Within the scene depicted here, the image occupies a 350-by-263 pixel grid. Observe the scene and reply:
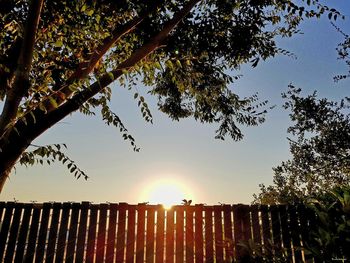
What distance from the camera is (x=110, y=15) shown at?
644 cm

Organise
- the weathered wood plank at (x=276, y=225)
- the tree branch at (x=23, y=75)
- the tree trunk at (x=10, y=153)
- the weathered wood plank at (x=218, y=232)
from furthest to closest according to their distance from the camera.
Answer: the weathered wood plank at (x=276, y=225) < the weathered wood plank at (x=218, y=232) < the tree trunk at (x=10, y=153) < the tree branch at (x=23, y=75)

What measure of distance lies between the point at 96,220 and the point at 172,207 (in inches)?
60.5

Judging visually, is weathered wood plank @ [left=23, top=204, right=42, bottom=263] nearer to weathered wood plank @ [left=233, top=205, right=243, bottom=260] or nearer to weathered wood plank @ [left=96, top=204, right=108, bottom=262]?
weathered wood plank @ [left=96, top=204, right=108, bottom=262]

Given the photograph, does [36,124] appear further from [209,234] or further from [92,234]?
[209,234]

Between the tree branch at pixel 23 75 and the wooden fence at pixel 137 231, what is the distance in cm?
383

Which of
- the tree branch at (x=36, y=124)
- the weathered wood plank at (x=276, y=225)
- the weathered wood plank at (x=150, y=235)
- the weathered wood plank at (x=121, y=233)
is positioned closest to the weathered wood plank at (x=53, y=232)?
the weathered wood plank at (x=121, y=233)

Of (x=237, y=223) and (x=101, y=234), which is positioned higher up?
(x=237, y=223)

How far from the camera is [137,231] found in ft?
20.2

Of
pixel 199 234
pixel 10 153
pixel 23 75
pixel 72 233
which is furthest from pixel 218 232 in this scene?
pixel 23 75

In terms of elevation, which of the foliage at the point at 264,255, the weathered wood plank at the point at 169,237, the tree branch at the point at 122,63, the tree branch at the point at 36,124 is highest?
the tree branch at the point at 122,63

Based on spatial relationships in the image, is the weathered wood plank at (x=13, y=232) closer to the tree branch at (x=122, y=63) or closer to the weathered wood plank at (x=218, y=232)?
the tree branch at (x=122, y=63)

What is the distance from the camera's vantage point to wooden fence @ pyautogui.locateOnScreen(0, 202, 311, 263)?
236 inches

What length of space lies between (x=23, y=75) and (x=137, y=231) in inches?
166

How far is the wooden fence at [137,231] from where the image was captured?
600cm
